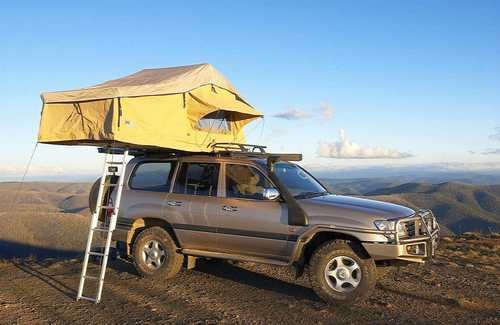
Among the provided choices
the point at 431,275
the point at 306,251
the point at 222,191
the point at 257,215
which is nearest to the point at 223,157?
the point at 222,191

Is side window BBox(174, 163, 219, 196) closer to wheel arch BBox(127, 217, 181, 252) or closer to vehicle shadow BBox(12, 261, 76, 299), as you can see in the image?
wheel arch BBox(127, 217, 181, 252)

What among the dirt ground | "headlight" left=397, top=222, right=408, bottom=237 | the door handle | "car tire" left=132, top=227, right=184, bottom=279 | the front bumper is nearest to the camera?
the dirt ground

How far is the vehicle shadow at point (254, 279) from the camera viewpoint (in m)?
7.95

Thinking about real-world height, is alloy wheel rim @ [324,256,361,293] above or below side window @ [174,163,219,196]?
below

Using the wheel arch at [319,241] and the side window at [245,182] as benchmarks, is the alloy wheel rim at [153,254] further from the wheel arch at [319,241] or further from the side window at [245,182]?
the wheel arch at [319,241]

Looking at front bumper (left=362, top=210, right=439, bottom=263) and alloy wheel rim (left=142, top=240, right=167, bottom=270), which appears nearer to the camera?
front bumper (left=362, top=210, right=439, bottom=263)

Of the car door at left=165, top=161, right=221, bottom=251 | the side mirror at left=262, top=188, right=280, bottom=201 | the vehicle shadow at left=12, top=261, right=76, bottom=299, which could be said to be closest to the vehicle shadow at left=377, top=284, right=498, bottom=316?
the side mirror at left=262, top=188, right=280, bottom=201

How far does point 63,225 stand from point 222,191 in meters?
109

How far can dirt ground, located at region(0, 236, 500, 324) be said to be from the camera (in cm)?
666

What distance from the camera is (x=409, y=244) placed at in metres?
7.02

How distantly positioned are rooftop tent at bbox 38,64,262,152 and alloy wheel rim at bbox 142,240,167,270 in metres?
1.76

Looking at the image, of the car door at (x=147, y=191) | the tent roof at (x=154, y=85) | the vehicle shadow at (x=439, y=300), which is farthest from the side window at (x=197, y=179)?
the vehicle shadow at (x=439, y=300)

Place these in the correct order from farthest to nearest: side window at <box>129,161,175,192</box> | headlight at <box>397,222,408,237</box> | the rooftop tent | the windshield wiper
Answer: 1. side window at <box>129,161,175,192</box>
2. the windshield wiper
3. the rooftop tent
4. headlight at <box>397,222,408,237</box>

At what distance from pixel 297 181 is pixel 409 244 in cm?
215
